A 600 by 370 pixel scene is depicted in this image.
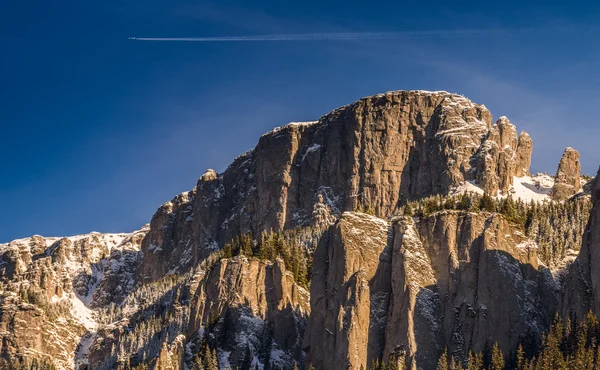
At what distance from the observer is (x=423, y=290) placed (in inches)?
6521

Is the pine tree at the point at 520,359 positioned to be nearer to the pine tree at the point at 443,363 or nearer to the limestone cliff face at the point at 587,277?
the pine tree at the point at 443,363

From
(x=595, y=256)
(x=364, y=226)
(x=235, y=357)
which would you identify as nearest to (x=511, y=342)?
(x=595, y=256)

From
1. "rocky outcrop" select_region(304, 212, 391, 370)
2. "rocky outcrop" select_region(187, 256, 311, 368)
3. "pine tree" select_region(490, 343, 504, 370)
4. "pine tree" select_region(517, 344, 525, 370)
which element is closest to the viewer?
"pine tree" select_region(517, 344, 525, 370)

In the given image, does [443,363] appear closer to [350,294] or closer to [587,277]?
[350,294]

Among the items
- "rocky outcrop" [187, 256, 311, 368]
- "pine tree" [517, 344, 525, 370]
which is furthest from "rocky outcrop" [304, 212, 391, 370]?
"pine tree" [517, 344, 525, 370]

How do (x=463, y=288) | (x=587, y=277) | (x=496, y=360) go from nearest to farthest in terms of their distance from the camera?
(x=496, y=360) < (x=587, y=277) < (x=463, y=288)

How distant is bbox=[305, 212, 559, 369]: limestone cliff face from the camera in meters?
160

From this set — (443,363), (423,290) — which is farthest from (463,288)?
(443,363)

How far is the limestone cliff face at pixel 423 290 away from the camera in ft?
525

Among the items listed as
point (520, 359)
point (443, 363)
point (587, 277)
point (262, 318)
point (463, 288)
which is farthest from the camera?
point (262, 318)

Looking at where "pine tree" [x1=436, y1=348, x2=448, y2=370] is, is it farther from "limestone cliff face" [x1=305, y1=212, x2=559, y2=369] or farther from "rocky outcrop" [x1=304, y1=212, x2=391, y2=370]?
"rocky outcrop" [x1=304, y1=212, x2=391, y2=370]

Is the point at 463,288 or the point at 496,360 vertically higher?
the point at 463,288

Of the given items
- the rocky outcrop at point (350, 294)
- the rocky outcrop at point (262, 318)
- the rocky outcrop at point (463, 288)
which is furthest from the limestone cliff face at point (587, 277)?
the rocky outcrop at point (262, 318)

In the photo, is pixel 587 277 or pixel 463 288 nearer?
pixel 587 277
